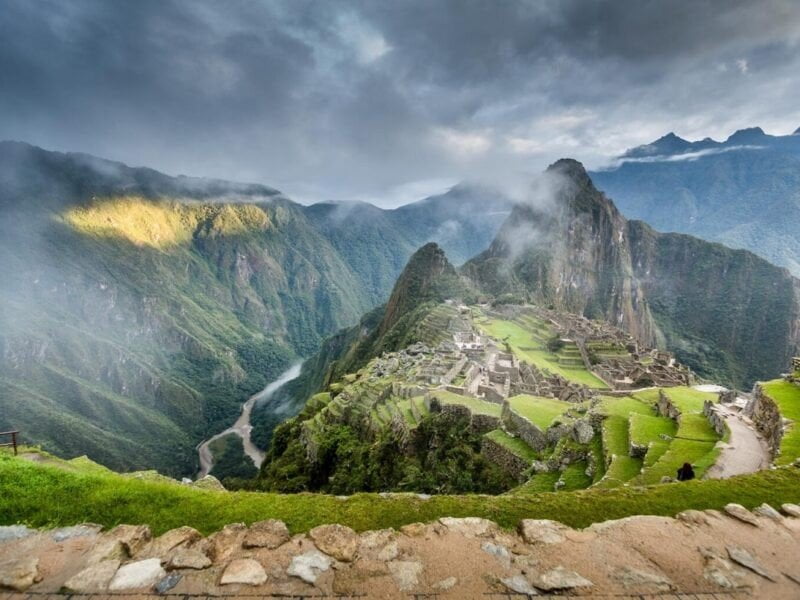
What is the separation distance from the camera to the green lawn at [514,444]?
18359mm

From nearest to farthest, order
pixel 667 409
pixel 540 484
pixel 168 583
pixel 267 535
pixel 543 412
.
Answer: pixel 168 583 → pixel 267 535 → pixel 540 484 → pixel 667 409 → pixel 543 412

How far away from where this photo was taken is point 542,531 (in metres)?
6.57

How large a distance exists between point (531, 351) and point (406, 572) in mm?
62854

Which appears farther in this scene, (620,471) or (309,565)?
(620,471)

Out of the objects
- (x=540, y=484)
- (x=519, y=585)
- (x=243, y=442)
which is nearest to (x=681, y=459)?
(x=540, y=484)

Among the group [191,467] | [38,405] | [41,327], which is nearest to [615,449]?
[191,467]

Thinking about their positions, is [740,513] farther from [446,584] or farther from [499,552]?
[446,584]

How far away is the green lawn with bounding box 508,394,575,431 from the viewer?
20094mm

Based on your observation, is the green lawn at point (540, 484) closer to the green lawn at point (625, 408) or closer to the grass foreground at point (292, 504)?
the green lawn at point (625, 408)

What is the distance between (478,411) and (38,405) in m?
171

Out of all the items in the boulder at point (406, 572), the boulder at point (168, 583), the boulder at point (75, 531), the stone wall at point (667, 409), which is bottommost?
the stone wall at point (667, 409)

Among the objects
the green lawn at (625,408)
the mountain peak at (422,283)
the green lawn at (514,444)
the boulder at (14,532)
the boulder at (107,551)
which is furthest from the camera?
the mountain peak at (422,283)

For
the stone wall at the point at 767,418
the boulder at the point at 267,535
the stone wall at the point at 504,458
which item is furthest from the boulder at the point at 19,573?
the stone wall at the point at 767,418

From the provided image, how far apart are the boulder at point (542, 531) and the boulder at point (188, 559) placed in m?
4.80
